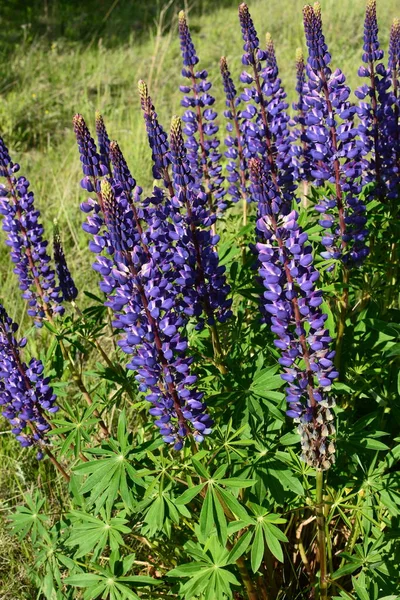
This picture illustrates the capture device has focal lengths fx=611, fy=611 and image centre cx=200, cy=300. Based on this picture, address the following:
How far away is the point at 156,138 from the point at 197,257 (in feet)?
1.55

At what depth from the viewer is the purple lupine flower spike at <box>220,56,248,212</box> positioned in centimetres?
327

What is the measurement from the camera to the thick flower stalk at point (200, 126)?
3.20 meters

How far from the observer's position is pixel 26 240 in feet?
9.80

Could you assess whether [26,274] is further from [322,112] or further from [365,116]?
[365,116]

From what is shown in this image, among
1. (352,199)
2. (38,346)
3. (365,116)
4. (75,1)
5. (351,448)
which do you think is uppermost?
(75,1)

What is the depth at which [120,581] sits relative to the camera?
235cm

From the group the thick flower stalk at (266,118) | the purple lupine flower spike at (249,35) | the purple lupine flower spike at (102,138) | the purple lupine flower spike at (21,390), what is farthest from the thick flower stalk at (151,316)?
the purple lupine flower spike at (249,35)

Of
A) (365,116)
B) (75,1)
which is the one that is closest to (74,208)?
(365,116)

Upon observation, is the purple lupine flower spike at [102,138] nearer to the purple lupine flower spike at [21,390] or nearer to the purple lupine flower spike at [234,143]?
the purple lupine flower spike at [21,390]

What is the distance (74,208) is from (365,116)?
3495mm

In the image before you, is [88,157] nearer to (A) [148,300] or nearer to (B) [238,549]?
(A) [148,300]

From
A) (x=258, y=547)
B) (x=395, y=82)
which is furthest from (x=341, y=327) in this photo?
(x=395, y=82)

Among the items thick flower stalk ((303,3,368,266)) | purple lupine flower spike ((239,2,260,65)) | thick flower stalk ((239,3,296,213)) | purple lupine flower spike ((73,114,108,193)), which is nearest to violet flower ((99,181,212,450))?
purple lupine flower spike ((73,114,108,193))

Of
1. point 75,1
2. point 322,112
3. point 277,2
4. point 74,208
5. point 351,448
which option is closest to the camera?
point 351,448
